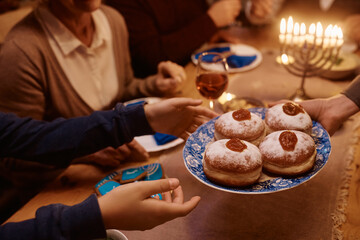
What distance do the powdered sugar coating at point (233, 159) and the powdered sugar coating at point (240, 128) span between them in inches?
4.0

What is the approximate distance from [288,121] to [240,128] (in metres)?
0.19

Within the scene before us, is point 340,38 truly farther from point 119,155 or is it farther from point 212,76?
point 119,155

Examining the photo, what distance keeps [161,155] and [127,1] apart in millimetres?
1520

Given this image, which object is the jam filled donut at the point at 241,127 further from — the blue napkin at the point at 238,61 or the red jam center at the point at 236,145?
the blue napkin at the point at 238,61

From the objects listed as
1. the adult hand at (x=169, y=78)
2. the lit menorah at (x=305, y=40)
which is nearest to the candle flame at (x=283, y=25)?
the lit menorah at (x=305, y=40)

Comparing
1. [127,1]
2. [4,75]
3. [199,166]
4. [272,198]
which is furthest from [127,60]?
[272,198]

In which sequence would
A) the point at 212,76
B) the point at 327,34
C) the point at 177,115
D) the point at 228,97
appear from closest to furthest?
the point at 177,115, the point at 212,76, the point at 327,34, the point at 228,97

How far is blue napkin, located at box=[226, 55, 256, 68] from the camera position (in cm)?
202

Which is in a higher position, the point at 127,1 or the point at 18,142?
the point at 127,1

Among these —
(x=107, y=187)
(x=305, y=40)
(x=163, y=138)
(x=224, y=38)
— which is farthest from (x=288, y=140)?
(x=224, y=38)

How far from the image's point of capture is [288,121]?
1085mm

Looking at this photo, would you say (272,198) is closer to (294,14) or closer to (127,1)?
(127,1)

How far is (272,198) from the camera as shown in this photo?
1.07m

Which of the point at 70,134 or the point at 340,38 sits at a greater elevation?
the point at 340,38
